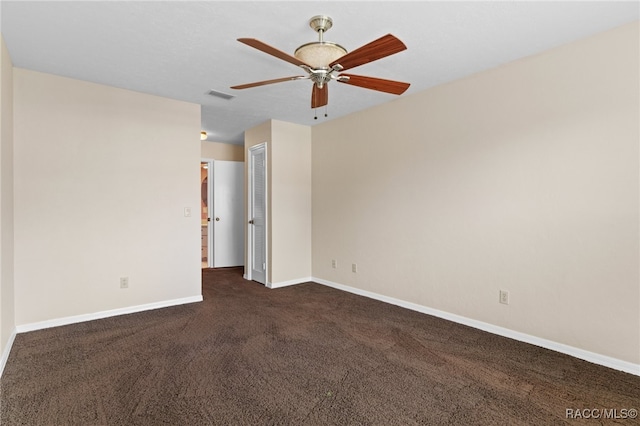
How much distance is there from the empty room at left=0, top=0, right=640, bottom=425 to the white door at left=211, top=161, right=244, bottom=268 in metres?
1.94

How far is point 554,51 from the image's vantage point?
2617mm

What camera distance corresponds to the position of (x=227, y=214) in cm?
637

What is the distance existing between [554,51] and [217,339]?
3.73 m

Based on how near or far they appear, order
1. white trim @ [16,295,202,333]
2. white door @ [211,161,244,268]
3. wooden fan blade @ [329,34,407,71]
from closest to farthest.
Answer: wooden fan blade @ [329,34,407,71], white trim @ [16,295,202,333], white door @ [211,161,244,268]

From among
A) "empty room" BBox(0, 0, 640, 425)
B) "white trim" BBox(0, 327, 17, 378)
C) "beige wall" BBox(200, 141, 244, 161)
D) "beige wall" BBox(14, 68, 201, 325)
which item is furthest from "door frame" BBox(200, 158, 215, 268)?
"white trim" BBox(0, 327, 17, 378)

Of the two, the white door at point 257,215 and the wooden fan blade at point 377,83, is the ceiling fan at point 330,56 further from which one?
the white door at point 257,215

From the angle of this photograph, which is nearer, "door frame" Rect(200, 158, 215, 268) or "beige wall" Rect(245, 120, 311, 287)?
"beige wall" Rect(245, 120, 311, 287)

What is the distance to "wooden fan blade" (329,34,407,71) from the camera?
1.76 meters

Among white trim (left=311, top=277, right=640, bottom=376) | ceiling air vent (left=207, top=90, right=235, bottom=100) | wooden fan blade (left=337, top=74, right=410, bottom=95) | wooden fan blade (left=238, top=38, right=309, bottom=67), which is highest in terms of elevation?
ceiling air vent (left=207, top=90, right=235, bottom=100)

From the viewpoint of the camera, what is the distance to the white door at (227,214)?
6270 mm

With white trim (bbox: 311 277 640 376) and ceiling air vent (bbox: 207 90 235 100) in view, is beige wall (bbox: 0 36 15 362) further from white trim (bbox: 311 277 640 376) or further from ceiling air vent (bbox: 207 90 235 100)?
white trim (bbox: 311 277 640 376)

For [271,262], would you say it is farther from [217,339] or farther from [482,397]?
[482,397]

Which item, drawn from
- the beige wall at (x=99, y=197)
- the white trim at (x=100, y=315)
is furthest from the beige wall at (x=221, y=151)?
the white trim at (x=100, y=315)

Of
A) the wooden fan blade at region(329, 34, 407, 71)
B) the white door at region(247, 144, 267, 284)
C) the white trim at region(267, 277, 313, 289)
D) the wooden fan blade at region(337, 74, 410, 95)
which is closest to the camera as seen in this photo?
the wooden fan blade at region(329, 34, 407, 71)
